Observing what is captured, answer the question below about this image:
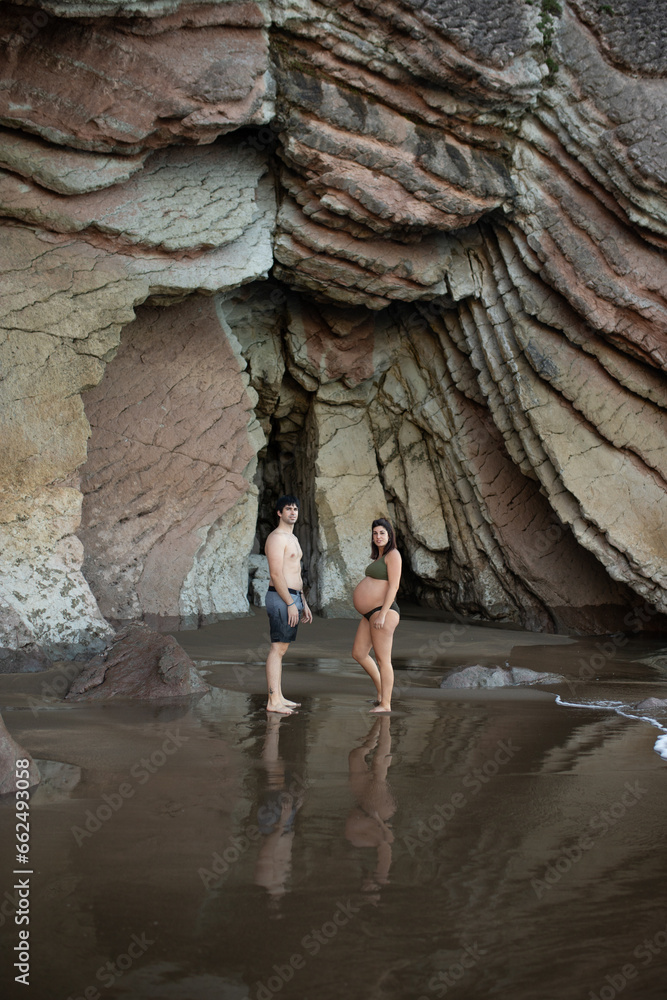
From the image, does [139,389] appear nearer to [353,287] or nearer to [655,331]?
[353,287]

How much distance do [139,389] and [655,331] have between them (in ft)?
20.0

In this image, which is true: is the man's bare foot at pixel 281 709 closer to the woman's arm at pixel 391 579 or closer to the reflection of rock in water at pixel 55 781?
the woman's arm at pixel 391 579

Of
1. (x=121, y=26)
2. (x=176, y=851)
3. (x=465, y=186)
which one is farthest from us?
(x=465, y=186)

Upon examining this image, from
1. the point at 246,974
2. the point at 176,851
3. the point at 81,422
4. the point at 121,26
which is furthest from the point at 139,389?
the point at 246,974

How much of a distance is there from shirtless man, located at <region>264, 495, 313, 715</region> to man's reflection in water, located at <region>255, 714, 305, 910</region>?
1.47m

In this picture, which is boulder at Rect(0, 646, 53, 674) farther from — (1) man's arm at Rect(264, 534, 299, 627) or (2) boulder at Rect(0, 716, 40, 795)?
(2) boulder at Rect(0, 716, 40, 795)

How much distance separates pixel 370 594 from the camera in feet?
19.9

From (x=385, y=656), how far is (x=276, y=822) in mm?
2717

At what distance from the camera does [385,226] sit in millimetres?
9219

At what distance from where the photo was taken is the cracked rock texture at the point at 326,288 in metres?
7.55

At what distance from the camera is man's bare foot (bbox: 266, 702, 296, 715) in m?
→ 5.17

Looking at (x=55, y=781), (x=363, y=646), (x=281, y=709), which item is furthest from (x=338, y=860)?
(x=363, y=646)

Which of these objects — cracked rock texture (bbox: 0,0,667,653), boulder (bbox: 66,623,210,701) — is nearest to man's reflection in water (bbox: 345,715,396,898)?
boulder (bbox: 66,623,210,701)

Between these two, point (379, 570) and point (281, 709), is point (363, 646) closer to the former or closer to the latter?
point (379, 570)
